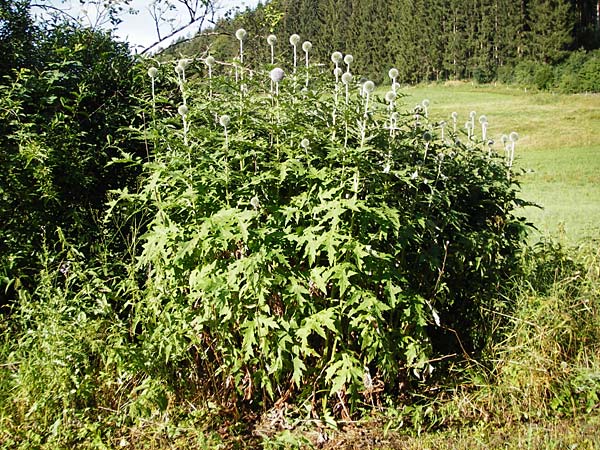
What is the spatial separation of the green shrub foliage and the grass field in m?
4.11

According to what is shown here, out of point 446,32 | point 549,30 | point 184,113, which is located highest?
point 446,32

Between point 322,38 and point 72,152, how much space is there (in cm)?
1015

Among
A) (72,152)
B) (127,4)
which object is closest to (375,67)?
(127,4)

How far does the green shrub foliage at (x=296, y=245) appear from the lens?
Answer: 10.1 feet

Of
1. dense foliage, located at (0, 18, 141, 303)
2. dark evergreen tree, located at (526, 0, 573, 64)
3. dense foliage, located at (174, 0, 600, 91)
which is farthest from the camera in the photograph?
dark evergreen tree, located at (526, 0, 573, 64)

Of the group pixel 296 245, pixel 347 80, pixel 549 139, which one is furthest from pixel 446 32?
pixel 296 245

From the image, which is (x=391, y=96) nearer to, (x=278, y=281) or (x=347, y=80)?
(x=347, y=80)

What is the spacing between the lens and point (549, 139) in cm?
1278

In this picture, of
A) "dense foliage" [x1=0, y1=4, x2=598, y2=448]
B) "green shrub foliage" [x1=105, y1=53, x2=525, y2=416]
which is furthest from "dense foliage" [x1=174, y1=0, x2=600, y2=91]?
"green shrub foliage" [x1=105, y1=53, x2=525, y2=416]

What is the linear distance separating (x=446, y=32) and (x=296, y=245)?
612 inches

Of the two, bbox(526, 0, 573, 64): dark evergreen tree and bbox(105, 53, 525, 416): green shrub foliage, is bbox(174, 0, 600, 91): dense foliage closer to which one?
bbox(526, 0, 573, 64): dark evergreen tree

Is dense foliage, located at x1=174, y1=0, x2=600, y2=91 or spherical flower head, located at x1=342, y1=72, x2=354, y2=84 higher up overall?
dense foliage, located at x1=174, y1=0, x2=600, y2=91

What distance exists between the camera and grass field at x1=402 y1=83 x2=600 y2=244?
8836 mm

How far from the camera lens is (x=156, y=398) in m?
3.24
